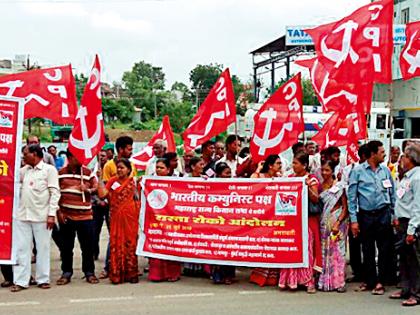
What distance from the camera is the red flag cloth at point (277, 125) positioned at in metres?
8.17

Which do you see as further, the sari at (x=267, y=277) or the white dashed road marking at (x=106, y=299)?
the sari at (x=267, y=277)

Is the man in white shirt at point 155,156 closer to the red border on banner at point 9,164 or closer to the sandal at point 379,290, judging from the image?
the red border on banner at point 9,164

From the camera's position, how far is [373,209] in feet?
23.0

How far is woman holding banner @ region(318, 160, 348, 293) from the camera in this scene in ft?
23.3

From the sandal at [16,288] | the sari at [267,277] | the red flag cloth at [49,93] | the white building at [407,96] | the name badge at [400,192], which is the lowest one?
the sandal at [16,288]

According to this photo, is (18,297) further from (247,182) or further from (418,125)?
(418,125)

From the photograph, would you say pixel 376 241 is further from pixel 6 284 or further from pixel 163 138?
pixel 163 138

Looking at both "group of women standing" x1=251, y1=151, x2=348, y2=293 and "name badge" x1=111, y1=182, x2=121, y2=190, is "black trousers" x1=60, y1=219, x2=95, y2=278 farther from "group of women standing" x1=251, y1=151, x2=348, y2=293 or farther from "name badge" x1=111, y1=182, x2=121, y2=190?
"group of women standing" x1=251, y1=151, x2=348, y2=293

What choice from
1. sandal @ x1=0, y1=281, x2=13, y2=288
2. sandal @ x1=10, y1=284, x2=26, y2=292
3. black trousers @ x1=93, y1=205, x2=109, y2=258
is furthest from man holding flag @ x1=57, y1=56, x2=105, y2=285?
black trousers @ x1=93, y1=205, x2=109, y2=258

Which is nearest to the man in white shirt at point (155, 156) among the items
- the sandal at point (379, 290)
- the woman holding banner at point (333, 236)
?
the woman holding banner at point (333, 236)

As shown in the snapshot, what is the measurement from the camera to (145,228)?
776 centimetres

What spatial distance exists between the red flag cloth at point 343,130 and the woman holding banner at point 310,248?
5.71ft

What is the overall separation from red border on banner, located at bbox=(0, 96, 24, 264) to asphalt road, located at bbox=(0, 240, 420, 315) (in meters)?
0.58

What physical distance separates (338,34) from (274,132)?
4.96 ft
